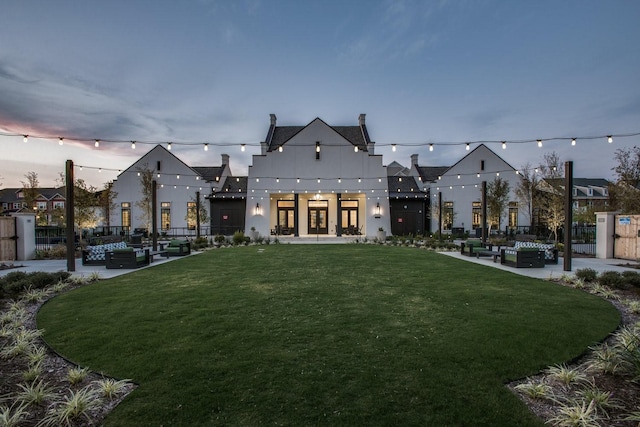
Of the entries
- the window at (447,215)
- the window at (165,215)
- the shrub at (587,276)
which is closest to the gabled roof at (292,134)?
the window at (447,215)

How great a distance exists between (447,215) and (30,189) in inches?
1401

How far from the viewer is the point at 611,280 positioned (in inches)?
301

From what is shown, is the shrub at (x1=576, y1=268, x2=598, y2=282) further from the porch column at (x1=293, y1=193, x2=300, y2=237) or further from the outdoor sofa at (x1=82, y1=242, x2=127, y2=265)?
the porch column at (x1=293, y1=193, x2=300, y2=237)

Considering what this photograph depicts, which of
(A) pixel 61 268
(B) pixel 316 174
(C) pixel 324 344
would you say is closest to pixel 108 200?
(A) pixel 61 268

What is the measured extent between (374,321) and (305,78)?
59.6 feet

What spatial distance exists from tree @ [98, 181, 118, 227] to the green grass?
2053 centimetres

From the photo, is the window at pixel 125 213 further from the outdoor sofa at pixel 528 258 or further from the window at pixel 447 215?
the outdoor sofa at pixel 528 258

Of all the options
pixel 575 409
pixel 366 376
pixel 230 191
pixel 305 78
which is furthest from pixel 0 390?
pixel 230 191

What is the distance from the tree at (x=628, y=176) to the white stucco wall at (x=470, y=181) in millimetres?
12415

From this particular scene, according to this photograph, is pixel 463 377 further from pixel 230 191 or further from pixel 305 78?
pixel 230 191

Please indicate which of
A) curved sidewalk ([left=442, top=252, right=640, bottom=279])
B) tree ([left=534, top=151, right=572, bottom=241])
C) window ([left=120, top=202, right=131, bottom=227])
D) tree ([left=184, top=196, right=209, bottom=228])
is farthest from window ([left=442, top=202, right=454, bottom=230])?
window ([left=120, top=202, right=131, bottom=227])

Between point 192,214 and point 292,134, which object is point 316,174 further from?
point 192,214

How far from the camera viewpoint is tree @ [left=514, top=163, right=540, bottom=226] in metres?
22.8

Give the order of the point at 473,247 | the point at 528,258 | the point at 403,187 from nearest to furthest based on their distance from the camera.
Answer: the point at 528,258
the point at 473,247
the point at 403,187
